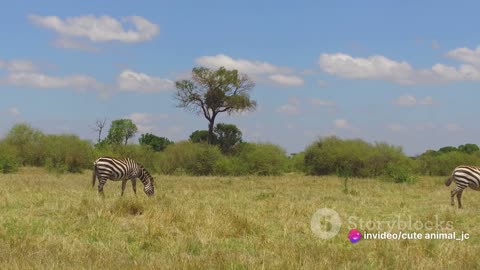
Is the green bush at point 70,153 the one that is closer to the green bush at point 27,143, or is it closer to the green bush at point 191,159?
the green bush at point 27,143

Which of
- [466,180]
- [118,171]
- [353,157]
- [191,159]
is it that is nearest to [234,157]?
[191,159]

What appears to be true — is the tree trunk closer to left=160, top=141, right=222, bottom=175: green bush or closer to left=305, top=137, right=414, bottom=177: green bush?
left=160, top=141, right=222, bottom=175: green bush

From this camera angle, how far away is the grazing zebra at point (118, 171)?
17047 millimetres

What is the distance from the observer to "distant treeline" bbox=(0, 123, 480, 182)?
140 ft

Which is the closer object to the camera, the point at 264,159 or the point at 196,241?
the point at 196,241

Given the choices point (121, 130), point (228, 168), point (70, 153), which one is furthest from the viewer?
point (121, 130)

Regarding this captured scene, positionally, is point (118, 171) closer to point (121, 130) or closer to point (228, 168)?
point (228, 168)

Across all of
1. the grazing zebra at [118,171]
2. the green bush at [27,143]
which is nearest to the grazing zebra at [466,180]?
the grazing zebra at [118,171]

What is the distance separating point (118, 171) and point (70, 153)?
1071 inches

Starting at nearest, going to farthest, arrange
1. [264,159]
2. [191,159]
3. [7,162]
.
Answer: [7,162] < [191,159] < [264,159]

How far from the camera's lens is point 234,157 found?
43.8 m

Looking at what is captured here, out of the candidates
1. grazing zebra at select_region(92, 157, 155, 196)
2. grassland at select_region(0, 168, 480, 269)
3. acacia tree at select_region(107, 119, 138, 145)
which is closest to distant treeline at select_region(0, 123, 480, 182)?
acacia tree at select_region(107, 119, 138, 145)

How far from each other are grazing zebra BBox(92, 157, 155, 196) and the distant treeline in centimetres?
2384

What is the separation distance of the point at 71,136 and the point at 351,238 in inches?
1620
